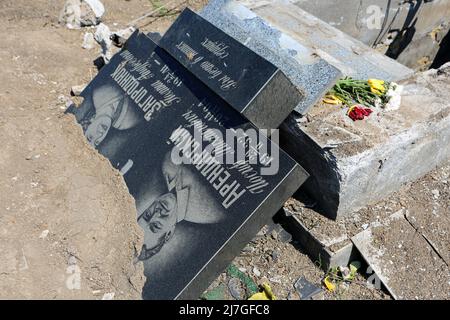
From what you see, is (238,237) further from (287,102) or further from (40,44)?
(40,44)

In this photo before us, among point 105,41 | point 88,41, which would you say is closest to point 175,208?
point 105,41

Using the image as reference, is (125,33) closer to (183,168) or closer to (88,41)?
(88,41)

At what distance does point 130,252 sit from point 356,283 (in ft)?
5.14

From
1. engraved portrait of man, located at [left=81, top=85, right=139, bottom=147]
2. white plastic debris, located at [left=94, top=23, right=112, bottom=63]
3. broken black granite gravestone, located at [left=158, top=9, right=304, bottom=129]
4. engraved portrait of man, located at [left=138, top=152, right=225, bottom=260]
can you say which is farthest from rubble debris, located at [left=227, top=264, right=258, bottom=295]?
white plastic debris, located at [left=94, top=23, right=112, bottom=63]

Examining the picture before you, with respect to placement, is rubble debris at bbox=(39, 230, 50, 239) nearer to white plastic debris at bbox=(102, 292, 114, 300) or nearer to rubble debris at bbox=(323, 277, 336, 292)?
white plastic debris at bbox=(102, 292, 114, 300)

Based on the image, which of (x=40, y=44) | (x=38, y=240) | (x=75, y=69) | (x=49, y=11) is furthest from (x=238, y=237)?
(x=49, y=11)

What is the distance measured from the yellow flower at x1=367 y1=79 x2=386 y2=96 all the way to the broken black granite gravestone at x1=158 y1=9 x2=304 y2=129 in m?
0.60

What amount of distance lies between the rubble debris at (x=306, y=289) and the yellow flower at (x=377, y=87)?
1.45 metres

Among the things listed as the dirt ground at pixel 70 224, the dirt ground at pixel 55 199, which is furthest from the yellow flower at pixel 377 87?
the dirt ground at pixel 55 199

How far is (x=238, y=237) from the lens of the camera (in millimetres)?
3020

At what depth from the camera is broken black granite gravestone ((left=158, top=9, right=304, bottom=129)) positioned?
328 cm

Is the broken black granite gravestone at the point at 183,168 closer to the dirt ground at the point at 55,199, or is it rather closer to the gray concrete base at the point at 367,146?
the dirt ground at the point at 55,199

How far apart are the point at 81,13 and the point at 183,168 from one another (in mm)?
3351

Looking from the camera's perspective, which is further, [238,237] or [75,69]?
[75,69]
